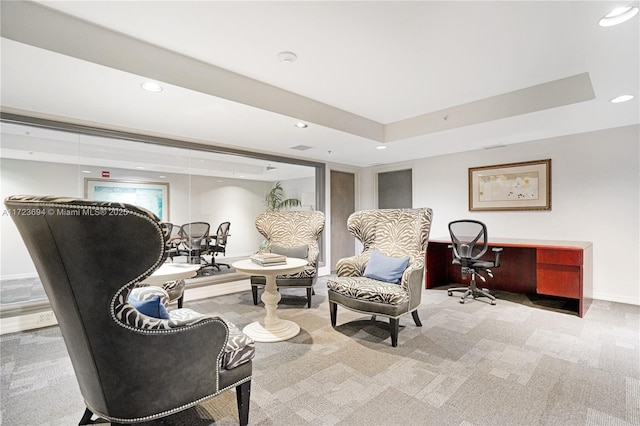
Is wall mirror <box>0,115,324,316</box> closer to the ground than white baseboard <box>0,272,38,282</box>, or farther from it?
farther from it

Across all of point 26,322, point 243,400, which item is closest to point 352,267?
point 243,400

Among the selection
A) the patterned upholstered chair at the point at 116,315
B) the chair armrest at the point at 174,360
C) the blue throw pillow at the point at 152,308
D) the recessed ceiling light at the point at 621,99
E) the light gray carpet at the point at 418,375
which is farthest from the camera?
the recessed ceiling light at the point at 621,99

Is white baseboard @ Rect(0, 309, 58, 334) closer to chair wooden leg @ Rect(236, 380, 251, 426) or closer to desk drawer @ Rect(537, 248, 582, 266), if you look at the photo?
chair wooden leg @ Rect(236, 380, 251, 426)

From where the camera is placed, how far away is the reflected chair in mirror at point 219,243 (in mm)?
4719

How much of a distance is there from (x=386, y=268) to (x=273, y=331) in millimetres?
1240

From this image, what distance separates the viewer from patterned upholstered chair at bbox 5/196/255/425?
3.50 feet

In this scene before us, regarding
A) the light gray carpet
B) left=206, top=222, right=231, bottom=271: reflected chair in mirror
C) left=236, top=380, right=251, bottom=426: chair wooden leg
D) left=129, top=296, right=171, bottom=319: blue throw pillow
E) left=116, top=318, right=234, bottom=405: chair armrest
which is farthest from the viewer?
left=206, top=222, right=231, bottom=271: reflected chair in mirror

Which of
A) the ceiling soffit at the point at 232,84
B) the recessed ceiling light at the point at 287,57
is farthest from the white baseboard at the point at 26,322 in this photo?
the recessed ceiling light at the point at 287,57

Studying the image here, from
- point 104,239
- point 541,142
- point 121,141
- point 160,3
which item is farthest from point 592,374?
point 121,141

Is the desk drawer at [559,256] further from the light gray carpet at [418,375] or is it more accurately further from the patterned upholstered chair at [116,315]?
the patterned upholstered chair at [116,315]

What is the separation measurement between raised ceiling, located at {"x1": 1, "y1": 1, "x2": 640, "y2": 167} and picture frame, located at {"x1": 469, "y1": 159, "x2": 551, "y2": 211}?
0.71m

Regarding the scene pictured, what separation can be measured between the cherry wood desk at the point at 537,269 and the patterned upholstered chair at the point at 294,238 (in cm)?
189

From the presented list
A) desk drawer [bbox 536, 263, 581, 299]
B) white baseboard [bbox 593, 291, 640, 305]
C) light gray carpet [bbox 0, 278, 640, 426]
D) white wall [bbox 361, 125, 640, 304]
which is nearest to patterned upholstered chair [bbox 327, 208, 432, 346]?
light gray carpet [bbox 0, 278, 640, 426]

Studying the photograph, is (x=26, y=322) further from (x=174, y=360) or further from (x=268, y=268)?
(x=174, y=360)
